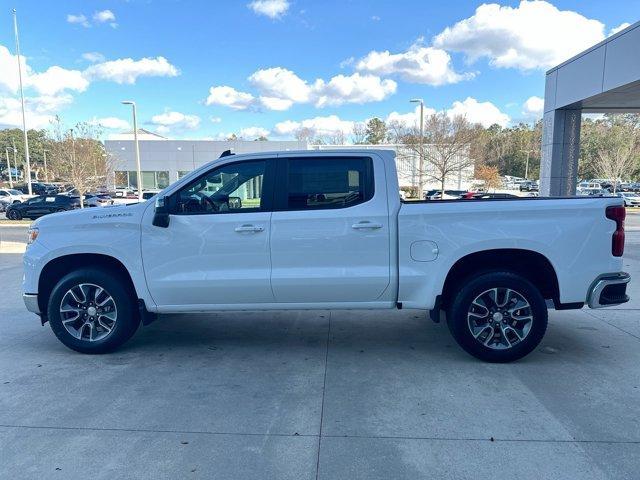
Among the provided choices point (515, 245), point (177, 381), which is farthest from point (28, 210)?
point (515, 245)

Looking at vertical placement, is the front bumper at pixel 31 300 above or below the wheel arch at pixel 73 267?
below

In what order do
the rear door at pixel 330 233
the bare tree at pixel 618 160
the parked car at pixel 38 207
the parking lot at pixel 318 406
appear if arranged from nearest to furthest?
the parking lot at pixel 318 406 < the rear door at pixel 330 233 < the parked car at pixel 38 207 < the bare tree at pixel 618 160

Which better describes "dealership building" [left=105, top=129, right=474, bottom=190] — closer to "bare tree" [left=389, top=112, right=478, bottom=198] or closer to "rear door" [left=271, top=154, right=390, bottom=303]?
"bare tree" [left=389, top=112, right=478, bottom=198]

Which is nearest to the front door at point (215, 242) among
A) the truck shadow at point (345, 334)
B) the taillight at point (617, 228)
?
the truck shadow at point (345, 334)

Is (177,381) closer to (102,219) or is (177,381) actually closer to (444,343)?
(102,219)

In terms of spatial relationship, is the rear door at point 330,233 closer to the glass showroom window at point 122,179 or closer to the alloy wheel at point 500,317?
the alloy wheel at point 500,317

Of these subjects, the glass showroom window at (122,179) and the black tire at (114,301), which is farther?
the glass showroom window at (122,179)

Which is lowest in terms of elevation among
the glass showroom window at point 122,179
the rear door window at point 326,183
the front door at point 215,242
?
the front door at point 215,242

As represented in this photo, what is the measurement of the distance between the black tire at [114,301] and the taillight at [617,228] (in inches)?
182

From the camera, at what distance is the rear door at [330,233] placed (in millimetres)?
4363

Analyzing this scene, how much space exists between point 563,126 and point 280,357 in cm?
1407

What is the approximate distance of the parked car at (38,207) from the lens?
83.0 feet

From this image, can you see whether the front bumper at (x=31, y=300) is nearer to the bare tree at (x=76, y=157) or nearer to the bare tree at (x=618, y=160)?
the bare tree at (x=76, y=157)

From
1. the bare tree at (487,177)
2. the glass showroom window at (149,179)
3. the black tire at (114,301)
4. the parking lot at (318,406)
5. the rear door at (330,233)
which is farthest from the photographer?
the glass showroom window at (149,179)
